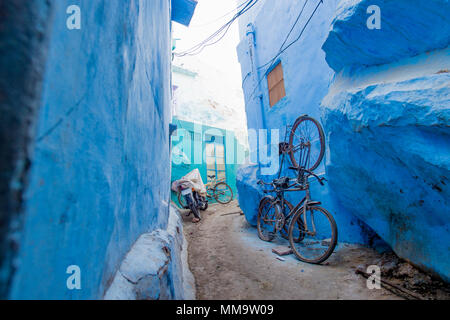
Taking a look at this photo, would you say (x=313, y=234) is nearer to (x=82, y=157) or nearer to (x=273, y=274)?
(x=273, y=274)

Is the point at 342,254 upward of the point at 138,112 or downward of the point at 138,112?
downward

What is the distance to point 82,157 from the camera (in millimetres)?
1027

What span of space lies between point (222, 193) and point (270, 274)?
891 cm

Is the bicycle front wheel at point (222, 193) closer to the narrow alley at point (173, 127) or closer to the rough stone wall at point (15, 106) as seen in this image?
the narrow alley at point (173, 127)

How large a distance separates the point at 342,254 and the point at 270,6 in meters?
7.47

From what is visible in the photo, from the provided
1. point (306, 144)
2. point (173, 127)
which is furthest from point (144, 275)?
point (173, 127)

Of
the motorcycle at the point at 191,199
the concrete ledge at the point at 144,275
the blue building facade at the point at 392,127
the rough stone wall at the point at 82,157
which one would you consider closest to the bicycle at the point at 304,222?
the blue building facade at the point at 392,127

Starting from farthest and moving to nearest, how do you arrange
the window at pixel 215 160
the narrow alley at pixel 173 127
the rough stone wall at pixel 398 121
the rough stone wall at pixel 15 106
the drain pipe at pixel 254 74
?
1. the window at pixel 215 160
2. the drain pipe at pixel 254 74
3. the rough stone wall at pixel 398 121
4. the narrow alley at pixel 173 127
5. the rough stone wall at pixel 15 106

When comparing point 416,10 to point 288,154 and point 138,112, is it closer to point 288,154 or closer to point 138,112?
point 138,112

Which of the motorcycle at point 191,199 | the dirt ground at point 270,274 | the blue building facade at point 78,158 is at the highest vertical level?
the blue building facade at point 78,158

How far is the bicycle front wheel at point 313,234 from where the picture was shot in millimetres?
3314

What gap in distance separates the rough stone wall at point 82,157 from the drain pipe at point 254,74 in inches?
247

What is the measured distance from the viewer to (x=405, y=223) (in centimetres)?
273
